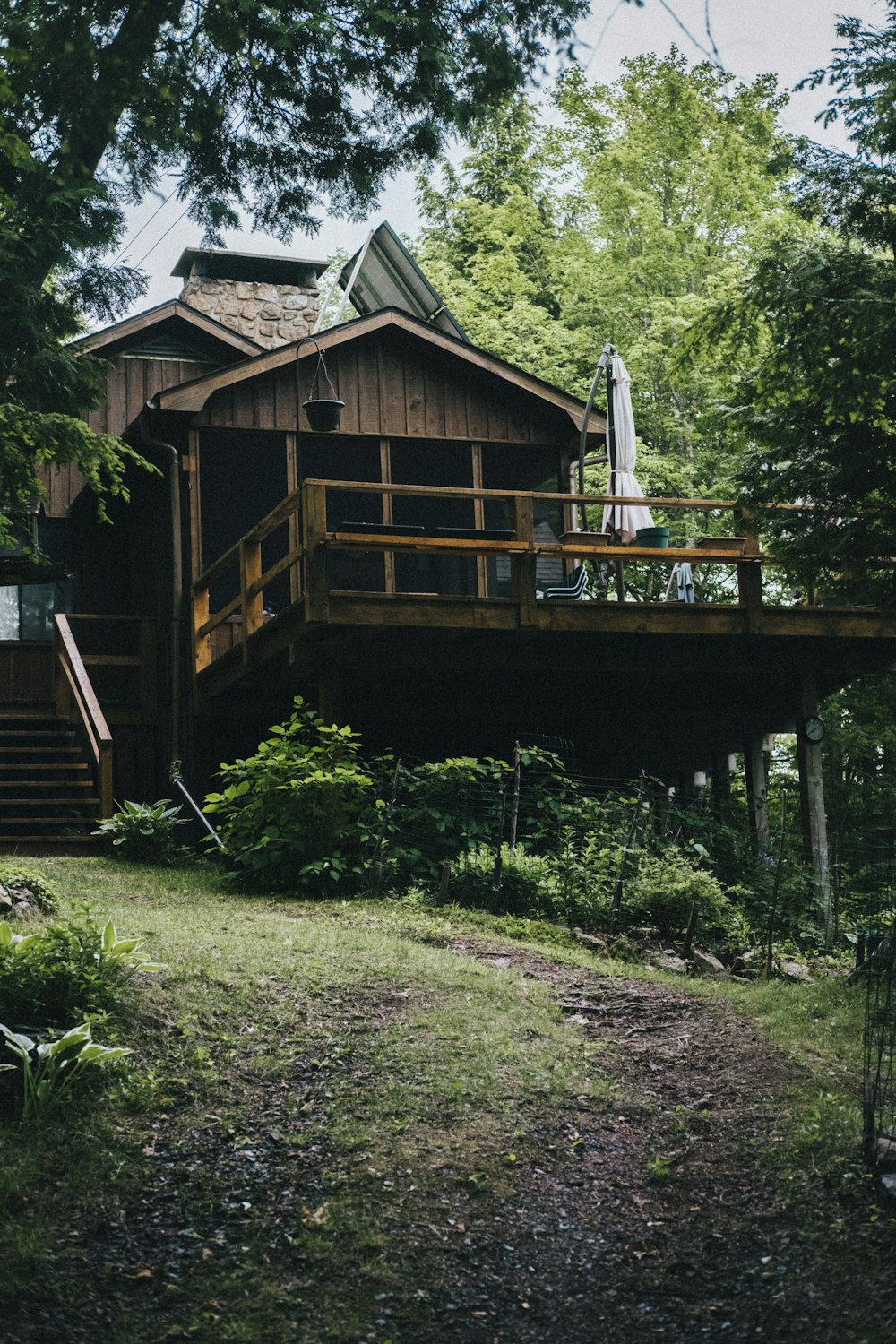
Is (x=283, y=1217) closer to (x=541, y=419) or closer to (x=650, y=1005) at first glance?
(x=650, y=1005)

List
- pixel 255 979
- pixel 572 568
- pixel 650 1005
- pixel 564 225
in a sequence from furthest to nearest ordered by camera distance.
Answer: pixel 564 225 < pixel 572 568 < pixel 650 1005 < pixel 255 979

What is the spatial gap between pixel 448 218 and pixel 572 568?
16789mm

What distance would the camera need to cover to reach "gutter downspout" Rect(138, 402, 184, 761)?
15.3 m

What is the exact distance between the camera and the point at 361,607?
468 inches

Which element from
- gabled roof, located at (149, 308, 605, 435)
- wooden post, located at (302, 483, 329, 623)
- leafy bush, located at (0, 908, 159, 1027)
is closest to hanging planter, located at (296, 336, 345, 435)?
gabled roof, located at (149, 308, 605, 435)

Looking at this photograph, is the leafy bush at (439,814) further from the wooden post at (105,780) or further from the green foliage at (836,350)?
the green foliage at (836,350)

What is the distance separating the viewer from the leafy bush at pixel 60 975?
6246mm

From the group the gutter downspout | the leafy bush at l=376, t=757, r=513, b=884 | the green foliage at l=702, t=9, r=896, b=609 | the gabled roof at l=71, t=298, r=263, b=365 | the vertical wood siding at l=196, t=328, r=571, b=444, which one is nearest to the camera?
the green foliage at l=702, t=9, r=896, b=609

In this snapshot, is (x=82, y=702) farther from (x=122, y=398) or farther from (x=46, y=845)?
(x=122, y=398)

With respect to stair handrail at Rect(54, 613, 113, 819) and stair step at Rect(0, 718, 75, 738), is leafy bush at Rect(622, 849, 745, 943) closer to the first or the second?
stair handrail at Rect(54, 613, 113, 819)

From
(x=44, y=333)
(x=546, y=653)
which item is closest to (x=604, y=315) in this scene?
(x=546, y=653)

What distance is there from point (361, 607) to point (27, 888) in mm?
4309

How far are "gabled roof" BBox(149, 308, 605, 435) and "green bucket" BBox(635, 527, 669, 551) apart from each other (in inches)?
131

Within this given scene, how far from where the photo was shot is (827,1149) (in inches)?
219
